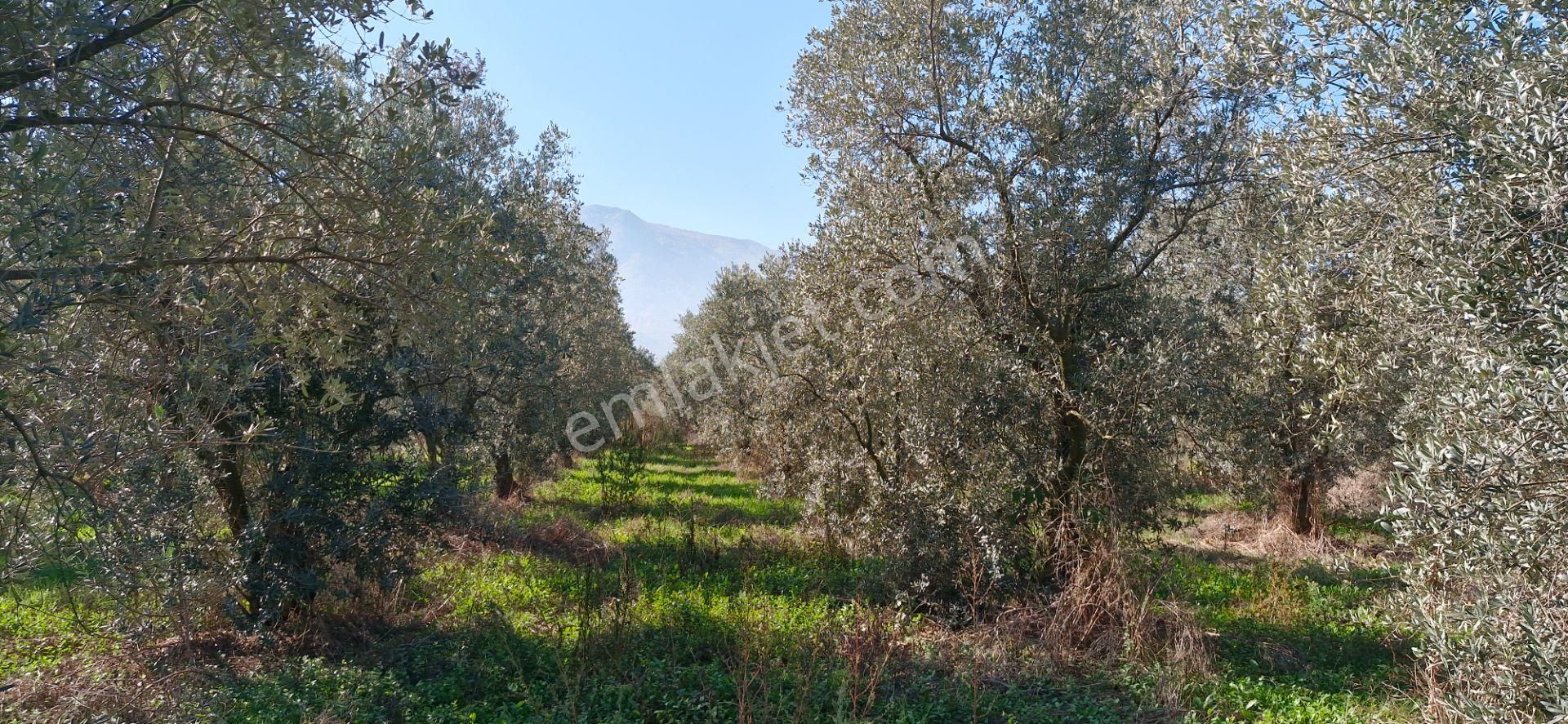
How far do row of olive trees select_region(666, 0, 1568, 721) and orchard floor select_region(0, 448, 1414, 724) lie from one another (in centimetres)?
99

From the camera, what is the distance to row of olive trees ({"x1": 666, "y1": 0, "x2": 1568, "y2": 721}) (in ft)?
12.2

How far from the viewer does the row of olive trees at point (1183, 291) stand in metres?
3.73

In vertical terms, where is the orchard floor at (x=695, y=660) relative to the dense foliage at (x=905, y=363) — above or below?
below

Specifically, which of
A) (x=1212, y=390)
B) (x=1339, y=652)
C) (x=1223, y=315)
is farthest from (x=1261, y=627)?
(x=1223, y=315)

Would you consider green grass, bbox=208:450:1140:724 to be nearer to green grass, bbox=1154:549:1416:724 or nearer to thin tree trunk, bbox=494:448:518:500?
green grass, bbox=1154:549:1416:724

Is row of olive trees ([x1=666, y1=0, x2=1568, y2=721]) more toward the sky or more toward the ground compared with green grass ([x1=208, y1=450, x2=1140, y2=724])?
more toward the sky

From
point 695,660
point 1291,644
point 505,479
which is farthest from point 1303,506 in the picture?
point 505,479

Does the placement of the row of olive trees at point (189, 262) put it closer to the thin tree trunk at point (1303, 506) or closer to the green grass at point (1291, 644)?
the green grass at point (1291, 644)

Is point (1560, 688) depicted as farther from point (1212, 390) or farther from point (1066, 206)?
point (1066, 206)

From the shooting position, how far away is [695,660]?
6852 mm

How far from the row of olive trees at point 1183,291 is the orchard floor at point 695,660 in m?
0.99

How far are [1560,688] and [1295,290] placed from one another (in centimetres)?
260

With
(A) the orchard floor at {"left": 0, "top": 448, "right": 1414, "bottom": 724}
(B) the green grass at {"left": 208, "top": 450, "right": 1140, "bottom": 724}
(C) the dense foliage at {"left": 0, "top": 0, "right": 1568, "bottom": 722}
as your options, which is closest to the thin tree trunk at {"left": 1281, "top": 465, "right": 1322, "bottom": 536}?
(C) the dense foliage at {"left": 0, "top": 0, "right": 1568, "bottom": 722}

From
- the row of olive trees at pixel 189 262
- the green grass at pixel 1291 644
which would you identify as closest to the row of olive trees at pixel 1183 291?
the green grass at pixel 1291 644
